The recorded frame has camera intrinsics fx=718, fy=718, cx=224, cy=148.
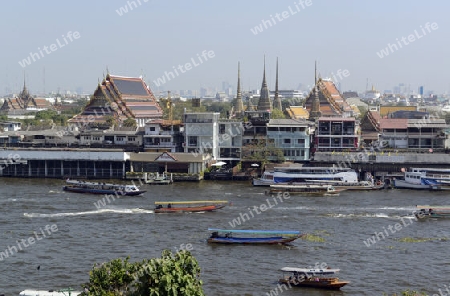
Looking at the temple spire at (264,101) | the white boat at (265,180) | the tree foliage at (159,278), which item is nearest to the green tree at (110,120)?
the white boat at (265,180)

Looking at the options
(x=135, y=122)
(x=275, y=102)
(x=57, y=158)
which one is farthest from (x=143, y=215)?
(x=275, y=102)

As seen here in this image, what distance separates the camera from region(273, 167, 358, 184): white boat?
197ft

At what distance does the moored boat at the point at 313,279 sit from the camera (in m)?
30.0

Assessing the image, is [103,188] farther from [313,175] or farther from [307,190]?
[313,175]

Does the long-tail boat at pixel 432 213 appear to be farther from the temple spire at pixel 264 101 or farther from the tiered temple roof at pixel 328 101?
the temple spire at pixel 264 101

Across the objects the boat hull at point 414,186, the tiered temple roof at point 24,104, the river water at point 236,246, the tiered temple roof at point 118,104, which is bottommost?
the river water at point 236,246

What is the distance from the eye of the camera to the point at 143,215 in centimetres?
4569

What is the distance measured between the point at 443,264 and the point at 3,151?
47121mm

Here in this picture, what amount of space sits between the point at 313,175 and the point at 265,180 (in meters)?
4.09

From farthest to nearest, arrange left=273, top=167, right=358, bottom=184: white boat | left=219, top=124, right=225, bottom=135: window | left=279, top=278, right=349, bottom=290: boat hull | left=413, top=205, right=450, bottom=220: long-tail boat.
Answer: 1. left=219, top=124, right=225, bottom=135: window
2. left=273, top=167, right=358, bottom=184: white boat
3. left=413, top=205, right=450, bottom=220: long-tail boat
4. left=279, top=278, right=349, bottom=290: boat hull

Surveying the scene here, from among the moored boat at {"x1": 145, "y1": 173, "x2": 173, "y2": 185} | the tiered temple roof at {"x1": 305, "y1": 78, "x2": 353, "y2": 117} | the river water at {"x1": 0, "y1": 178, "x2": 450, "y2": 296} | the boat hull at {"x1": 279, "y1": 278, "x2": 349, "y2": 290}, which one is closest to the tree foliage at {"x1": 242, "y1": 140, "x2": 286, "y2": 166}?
the moored boat at {"x1": 145, "y1": 173, "x2": 173, "y2": 185}

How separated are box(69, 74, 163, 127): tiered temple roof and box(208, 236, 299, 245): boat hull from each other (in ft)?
150

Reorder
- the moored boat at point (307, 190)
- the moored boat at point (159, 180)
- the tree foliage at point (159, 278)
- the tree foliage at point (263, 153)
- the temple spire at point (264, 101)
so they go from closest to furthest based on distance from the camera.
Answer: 1. the tree foliage at point (159, 278)
2. the moored boat at point (307, 190)
3. the moored boat at point (159, 180)
4. the tree foliage at point (263, 153)
5. the temple spire at point (264, 101)

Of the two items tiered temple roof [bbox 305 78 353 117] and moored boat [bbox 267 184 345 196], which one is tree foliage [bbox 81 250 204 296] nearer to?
moored boat [bbox 267 184 345 196]
